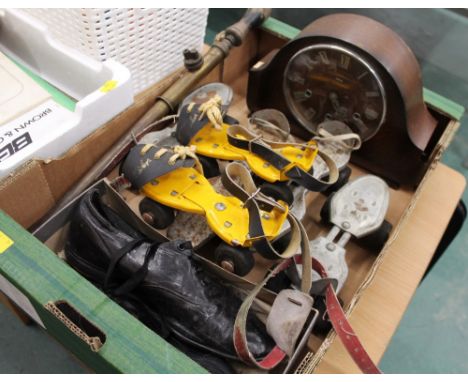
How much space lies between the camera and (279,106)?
1062 mm

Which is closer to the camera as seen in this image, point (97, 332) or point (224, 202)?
point (97, 332)

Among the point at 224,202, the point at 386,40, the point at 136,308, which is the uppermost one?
the point at 386,40

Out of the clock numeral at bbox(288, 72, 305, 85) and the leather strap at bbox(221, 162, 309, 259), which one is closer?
the leather strap at bbox(221, 162, 309, 259)

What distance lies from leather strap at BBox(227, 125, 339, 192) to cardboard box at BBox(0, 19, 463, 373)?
0.45 feet

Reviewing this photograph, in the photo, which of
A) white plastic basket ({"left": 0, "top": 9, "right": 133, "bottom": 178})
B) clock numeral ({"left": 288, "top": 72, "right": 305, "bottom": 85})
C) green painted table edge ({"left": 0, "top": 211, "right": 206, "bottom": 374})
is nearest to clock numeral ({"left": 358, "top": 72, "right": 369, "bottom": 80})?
clock numeral ({"left": 288, "top": 72, "right": 305, "bottom": 85})

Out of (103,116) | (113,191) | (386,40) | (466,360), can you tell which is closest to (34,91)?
(103,116)

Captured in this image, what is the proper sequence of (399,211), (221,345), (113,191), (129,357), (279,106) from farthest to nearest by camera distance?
(279,106)
(399,211)
(113,191)
(221,345)
(129,357)

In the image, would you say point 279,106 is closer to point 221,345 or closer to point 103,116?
point 103,116

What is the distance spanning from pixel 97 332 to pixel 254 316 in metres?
0.29

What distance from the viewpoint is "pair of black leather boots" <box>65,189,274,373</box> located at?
2.21ft

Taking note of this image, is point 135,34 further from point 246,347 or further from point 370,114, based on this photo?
point 246,347

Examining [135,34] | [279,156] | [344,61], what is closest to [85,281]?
[279,156]

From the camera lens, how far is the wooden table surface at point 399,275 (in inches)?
29.7

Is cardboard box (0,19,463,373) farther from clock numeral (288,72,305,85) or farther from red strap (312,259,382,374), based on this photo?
clock numeral (288,72,305,85)
